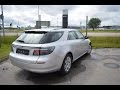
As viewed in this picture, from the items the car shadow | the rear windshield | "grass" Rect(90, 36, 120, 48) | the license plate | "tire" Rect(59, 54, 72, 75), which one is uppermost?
the rear windshield

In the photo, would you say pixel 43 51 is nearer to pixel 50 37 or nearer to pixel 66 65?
pixel 50 37

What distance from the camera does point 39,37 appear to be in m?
4.36

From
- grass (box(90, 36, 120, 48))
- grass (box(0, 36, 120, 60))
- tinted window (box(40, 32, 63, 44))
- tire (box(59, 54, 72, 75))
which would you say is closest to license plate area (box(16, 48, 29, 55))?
tinted window (box(40, 32, 63, 44))

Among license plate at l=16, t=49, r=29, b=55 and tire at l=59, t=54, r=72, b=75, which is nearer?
license plate at l=16, t=49, r=29, b=55

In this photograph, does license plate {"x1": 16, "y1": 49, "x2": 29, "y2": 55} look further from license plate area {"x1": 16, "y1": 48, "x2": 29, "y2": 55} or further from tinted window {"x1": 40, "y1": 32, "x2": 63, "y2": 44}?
tinted window {"x1": 40, "y1": 32, "x2": 63, "y2": 44}

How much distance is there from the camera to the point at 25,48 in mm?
4242

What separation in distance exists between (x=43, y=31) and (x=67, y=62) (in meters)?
1.37

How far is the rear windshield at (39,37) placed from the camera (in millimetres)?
4266

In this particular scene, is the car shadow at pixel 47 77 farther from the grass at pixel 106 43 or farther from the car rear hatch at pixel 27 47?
the grass at pixel 106 43

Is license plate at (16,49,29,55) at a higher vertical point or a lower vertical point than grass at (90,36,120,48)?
higher

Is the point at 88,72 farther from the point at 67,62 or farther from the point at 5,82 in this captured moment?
the point at 5,82

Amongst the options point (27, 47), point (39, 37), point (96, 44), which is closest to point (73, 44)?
point (39, 37)

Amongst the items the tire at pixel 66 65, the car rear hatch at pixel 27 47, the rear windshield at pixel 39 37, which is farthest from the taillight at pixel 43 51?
the tire at pixel 66 65

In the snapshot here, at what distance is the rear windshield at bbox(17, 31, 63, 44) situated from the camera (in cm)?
427
